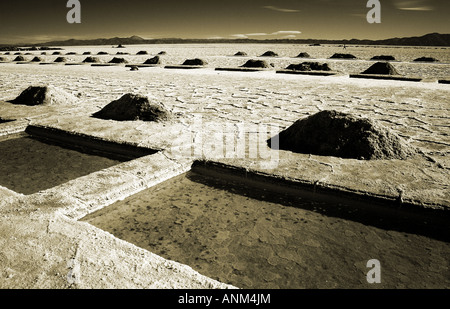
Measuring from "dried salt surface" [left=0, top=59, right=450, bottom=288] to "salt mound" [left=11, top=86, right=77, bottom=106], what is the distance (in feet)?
0.80

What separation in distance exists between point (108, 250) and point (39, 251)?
0.32 metres

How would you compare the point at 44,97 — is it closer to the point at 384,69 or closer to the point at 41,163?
the point at 41,163

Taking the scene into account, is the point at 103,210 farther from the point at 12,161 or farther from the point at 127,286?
the point at 12,161

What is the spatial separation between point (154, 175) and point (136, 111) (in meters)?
1.88

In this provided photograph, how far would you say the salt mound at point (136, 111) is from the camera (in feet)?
13.3

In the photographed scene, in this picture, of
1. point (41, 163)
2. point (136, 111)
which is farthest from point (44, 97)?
point (41, 163)

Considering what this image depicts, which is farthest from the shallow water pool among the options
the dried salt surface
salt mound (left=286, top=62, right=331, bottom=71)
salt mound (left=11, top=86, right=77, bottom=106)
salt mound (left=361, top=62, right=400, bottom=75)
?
salt mound (left=286, top=62, right=331, bottom=71)

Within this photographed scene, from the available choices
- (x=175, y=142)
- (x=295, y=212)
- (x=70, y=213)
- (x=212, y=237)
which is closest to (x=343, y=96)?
(x=175, y=142)

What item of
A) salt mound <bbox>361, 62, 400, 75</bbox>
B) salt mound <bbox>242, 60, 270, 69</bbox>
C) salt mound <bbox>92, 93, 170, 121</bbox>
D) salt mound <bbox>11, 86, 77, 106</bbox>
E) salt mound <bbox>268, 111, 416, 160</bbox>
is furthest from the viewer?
salt mound <bbox>242, 60, 270, 69</bbox>

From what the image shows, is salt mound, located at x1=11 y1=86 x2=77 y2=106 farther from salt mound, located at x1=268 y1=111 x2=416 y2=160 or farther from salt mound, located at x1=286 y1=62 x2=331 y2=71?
salt mound, located at x1=286 y1=62 x2=331 y2=71

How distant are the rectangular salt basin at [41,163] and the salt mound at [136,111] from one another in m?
0.87

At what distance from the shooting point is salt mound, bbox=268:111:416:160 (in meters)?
2.79

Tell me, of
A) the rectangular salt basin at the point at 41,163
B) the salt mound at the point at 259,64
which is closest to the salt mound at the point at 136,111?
the rectangular salt basin at the point at 41,163
